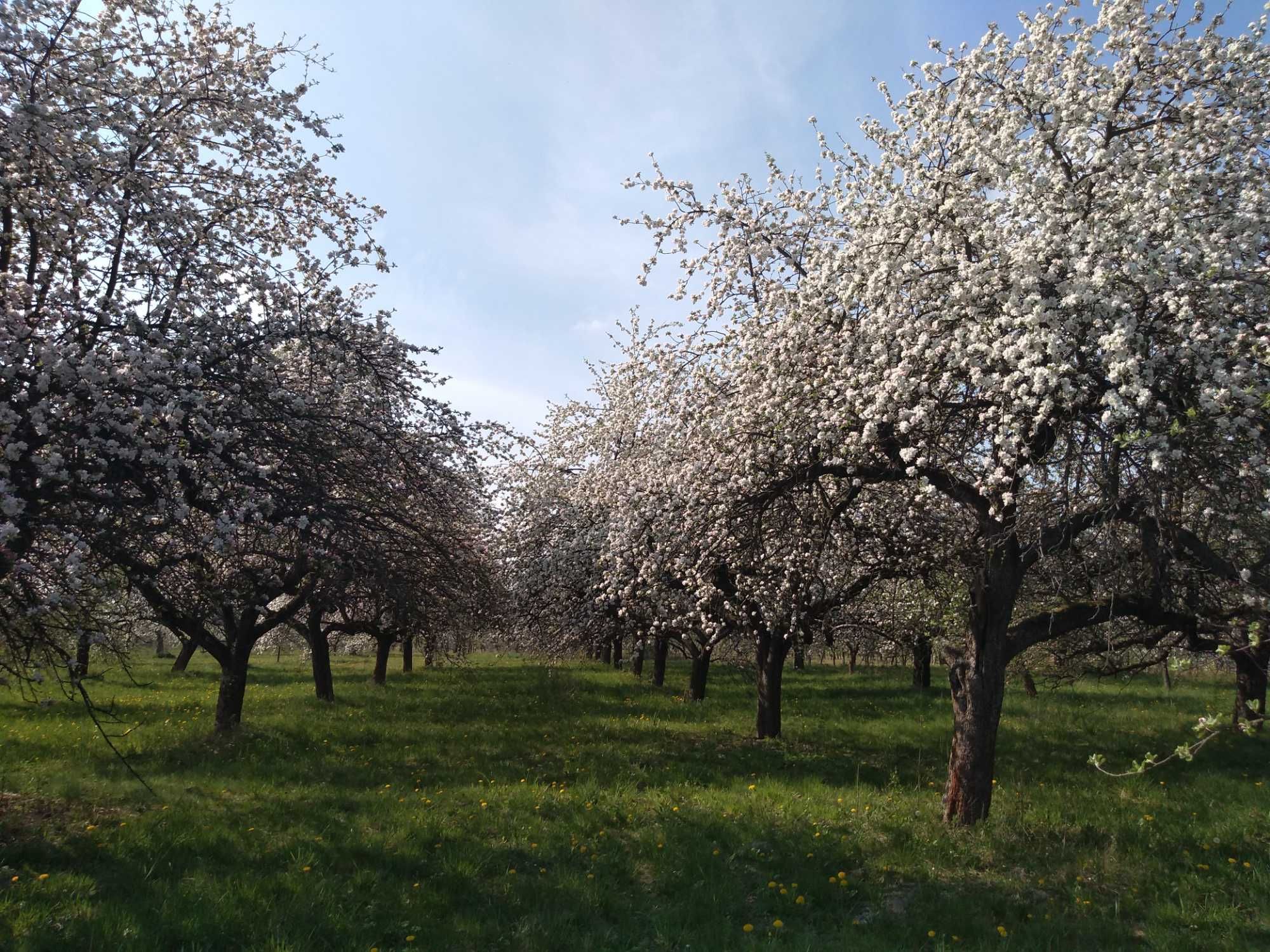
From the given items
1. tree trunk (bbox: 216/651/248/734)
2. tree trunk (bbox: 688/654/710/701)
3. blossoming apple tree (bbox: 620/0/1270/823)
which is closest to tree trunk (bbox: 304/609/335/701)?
tree trunk (bbox: 216/651/248/734)

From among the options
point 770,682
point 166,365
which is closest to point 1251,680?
point 770,682

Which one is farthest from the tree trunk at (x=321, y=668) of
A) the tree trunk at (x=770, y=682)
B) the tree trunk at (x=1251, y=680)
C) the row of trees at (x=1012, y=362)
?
the tree trunk at (x=1251, y=680)

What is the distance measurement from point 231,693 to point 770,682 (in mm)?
11990

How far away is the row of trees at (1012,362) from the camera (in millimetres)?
7332

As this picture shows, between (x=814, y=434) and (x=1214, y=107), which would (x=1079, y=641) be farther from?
(x=1214, y=107)

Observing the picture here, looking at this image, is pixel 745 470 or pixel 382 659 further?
pixel 382 659

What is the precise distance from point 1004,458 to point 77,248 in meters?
10.2

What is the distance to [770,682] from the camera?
18.7 m

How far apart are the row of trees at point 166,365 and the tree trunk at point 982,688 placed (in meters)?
6.87

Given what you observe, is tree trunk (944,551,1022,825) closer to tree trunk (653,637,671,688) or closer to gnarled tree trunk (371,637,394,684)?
tree trunk (653,637,671,688)

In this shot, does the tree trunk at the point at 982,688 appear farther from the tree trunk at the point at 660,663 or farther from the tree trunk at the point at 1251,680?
the tree trunk at the point at 660,663

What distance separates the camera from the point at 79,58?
8445 millimetres

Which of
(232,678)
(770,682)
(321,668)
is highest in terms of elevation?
(770,682)

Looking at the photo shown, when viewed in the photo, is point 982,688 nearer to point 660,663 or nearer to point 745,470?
point 745,470
